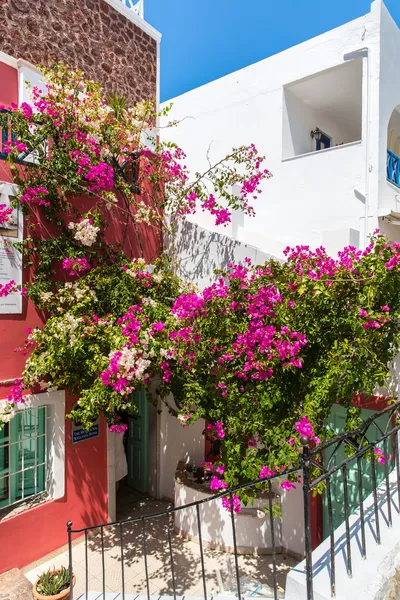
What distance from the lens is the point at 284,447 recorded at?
395 cm

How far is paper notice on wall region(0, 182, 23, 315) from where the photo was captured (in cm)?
532

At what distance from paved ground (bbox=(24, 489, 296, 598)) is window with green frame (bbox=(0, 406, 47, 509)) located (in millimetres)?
1055

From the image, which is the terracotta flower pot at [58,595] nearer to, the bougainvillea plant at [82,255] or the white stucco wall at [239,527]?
the bougainvillea plant at [82,255]

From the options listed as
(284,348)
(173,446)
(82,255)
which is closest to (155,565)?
(173,446)

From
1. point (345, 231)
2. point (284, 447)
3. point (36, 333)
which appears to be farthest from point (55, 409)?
point (345, 231)

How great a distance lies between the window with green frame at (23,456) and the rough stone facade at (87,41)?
5.95m

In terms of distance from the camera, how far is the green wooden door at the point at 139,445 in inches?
318

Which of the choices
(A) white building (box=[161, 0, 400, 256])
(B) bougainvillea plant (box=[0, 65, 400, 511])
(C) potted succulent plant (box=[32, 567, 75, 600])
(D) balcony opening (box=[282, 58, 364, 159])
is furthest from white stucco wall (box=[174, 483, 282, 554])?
(D) balcony opening (box=[282, 58, 364, 159])

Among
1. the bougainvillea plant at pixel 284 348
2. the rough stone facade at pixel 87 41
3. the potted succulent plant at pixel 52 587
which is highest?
the rough stone facade at pixel 87 41

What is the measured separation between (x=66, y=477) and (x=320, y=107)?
9762mm

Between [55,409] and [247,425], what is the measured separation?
3.16 metres

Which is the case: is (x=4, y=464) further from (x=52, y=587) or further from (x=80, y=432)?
(x=52, y=587)

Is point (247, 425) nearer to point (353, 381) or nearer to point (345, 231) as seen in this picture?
point (353, 381)

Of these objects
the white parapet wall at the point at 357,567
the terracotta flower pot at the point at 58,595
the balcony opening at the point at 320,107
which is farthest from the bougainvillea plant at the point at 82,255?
the balcony opening at the point at 320,107
